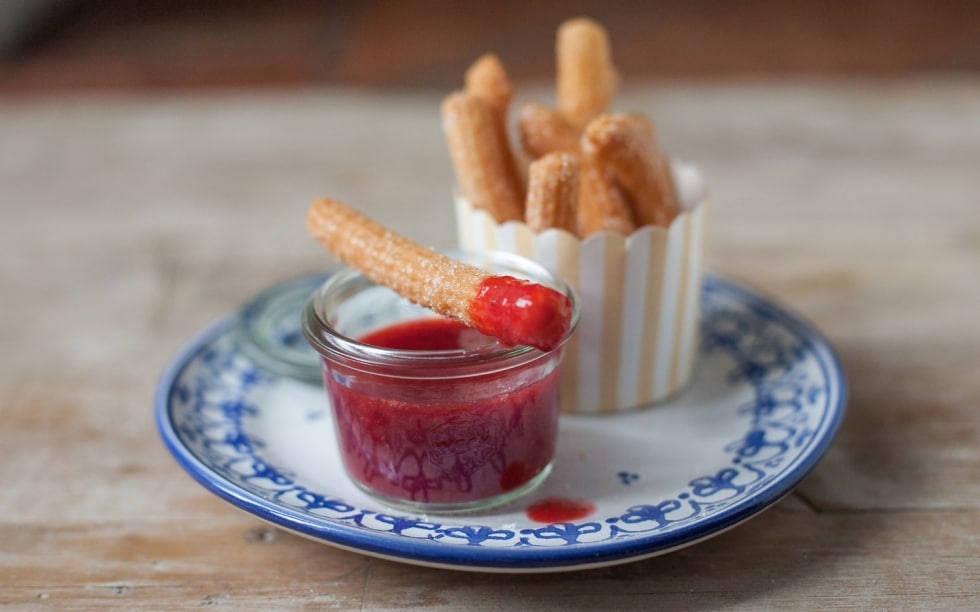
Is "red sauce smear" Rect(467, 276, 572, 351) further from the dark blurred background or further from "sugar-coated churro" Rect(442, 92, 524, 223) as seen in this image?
the dark blurred background

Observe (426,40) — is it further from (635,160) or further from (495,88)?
(635,160)

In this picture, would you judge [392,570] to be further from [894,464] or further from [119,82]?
[119,82]

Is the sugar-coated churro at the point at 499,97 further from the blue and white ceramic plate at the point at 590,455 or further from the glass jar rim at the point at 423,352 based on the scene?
the blue and white ceramic plate at the point at 590,455

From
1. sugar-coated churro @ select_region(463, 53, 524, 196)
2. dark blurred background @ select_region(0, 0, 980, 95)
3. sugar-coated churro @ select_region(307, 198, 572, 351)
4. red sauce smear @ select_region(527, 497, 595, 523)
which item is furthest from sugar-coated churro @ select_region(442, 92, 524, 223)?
dark blurred background @ select_region(0, 0, 980, 95)

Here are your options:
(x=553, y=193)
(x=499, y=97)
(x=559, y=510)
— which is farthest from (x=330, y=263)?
(x=559, y=510)

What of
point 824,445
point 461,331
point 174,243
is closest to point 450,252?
point 461,331
